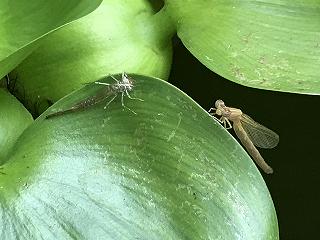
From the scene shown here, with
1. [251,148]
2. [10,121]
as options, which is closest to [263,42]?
[251,148]

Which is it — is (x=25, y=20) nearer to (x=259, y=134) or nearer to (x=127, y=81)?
(x=127, y=81)

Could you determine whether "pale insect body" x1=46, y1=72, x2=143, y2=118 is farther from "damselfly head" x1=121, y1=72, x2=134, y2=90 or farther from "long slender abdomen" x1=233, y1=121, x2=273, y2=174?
"long slender abdomen" x1=233, y1=121, x2=273, y2=174

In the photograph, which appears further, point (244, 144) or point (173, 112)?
point (244, 144)

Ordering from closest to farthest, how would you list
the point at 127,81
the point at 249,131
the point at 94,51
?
the point at 127,81
the point at 94,51
the point at 249,131

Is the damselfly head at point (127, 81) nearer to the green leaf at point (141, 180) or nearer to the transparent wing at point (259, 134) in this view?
the green leaf at point (141, 180)

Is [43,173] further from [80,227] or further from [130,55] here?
[130,55]

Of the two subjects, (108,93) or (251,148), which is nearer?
(108,93)

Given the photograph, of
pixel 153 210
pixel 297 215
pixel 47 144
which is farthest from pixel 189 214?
pixel 297 215

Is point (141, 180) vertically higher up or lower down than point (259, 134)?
higher up
